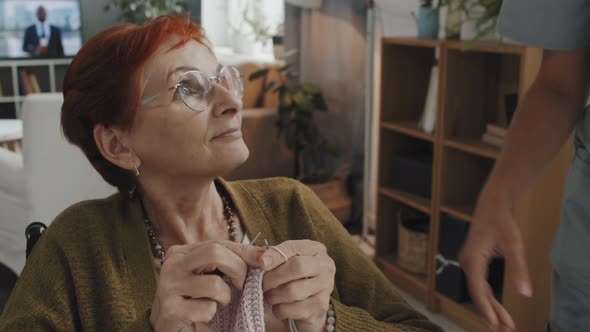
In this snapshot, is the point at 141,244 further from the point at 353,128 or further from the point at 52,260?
the point at 353,128

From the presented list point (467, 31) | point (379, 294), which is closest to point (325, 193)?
point (467, 31)

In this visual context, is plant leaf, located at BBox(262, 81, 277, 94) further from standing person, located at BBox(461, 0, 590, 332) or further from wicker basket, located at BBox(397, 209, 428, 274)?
standing person, located at BBox(461, 0, 590, 332)

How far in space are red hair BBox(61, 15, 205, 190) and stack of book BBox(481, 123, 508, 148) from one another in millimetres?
1720

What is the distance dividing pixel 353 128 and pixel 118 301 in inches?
126

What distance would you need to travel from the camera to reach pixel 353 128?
425cm

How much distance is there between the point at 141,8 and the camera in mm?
6172

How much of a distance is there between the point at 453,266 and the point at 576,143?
76.4 inches

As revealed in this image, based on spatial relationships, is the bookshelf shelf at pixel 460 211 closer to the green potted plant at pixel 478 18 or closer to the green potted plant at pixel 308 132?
the green potted plant at pixel 478 18

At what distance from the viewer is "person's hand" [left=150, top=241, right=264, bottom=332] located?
0.96m

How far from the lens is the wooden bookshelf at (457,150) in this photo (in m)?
2.44

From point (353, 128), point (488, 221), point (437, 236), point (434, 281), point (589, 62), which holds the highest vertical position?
point (589, 62)

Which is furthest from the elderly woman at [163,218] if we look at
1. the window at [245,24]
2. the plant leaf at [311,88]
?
the window at [245,24]

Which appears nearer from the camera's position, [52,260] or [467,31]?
[52,260]

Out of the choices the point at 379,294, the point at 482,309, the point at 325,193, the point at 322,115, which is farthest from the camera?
the point at 322,115
